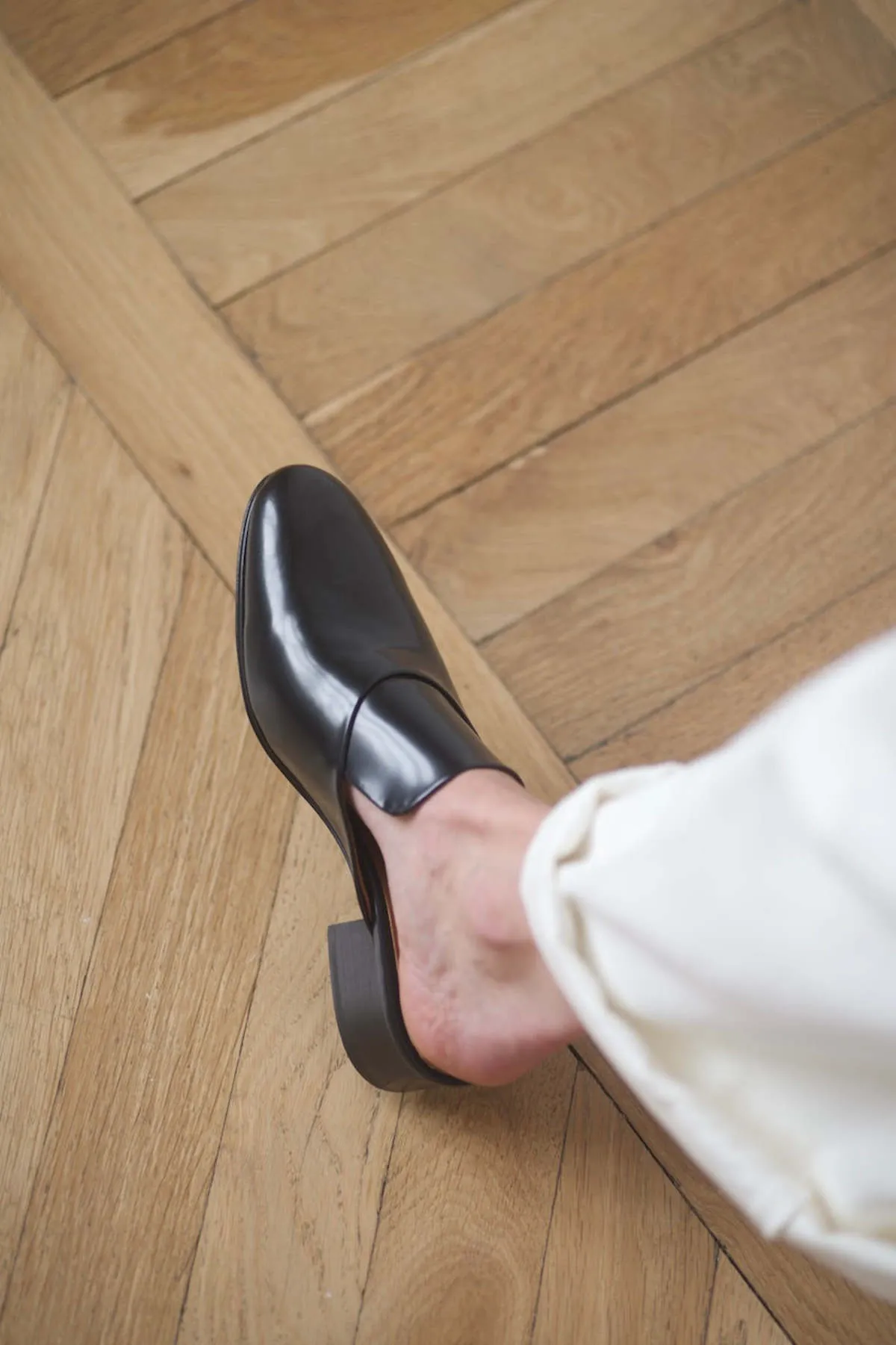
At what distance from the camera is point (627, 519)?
87 centimetres

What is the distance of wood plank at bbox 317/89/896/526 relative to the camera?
0.88 metres

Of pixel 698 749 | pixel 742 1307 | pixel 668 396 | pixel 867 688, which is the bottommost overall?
pixel 742 1307

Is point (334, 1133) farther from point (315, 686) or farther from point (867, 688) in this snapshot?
point (867, 688)

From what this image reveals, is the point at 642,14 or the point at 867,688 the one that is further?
the point at 642,14

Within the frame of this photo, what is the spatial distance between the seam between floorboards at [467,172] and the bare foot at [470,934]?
1.29 ft

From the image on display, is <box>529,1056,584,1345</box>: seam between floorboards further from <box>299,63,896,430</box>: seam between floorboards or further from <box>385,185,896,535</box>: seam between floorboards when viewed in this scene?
<box>299,63,896,430</box>: seam between floorboards

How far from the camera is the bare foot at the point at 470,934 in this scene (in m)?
0.57

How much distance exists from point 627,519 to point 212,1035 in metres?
0.48

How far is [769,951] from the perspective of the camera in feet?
1.19

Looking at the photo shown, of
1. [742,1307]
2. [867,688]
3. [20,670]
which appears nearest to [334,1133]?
[742,1307]

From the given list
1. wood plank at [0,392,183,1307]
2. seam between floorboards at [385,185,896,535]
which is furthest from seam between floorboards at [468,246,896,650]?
wood plank at [0,392,183,1307]

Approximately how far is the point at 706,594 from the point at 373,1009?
0.39 metres

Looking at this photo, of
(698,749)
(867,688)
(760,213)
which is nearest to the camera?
(867,688)

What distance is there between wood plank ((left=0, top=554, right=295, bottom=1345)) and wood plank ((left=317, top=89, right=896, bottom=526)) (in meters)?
0.18
